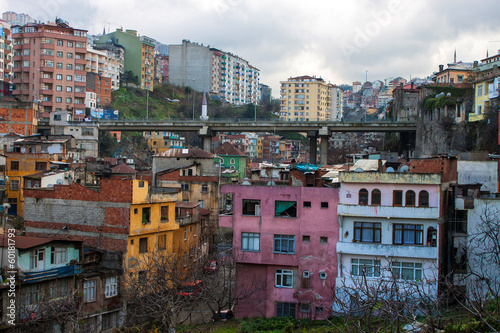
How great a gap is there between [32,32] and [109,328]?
5772cm

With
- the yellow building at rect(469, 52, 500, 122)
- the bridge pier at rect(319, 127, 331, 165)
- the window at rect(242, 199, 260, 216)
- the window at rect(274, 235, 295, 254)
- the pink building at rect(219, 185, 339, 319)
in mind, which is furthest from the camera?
the bridge pier at rect(319, 127, 331, 165)

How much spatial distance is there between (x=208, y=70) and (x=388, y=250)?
99128mm

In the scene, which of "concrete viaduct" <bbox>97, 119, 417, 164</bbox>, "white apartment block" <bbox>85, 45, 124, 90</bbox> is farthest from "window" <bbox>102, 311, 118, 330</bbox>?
"white apartment block" <bbox>85, 45, 124, 90</bbox>

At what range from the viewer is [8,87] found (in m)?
74.2

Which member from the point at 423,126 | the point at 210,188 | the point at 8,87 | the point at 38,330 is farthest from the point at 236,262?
the point at 8,87

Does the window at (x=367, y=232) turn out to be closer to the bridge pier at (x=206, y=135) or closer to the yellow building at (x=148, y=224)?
the yellow building at (x=148, y=224)

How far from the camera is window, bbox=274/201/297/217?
70.8 feet

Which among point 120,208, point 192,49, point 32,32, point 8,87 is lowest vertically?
point 120,208

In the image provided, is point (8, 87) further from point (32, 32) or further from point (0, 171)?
point (0, 171)

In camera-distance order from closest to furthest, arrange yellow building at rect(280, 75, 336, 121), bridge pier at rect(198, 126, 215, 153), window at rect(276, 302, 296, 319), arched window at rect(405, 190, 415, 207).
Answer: arched window at rect(405, 190, 415, 207)
window at rect(276, 302, 296, 319)
bridge pier at rect(198, 126, 215, 153)
yellow building at rect(280, 75, 336, 121)

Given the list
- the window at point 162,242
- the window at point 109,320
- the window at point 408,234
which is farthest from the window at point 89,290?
the window at point 408,234

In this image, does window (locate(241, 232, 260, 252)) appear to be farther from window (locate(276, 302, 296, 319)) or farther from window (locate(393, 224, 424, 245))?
window (locate(393, 224, 424, 245))

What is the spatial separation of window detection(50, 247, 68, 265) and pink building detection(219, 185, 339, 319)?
6247 mm

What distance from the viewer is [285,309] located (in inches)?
833
